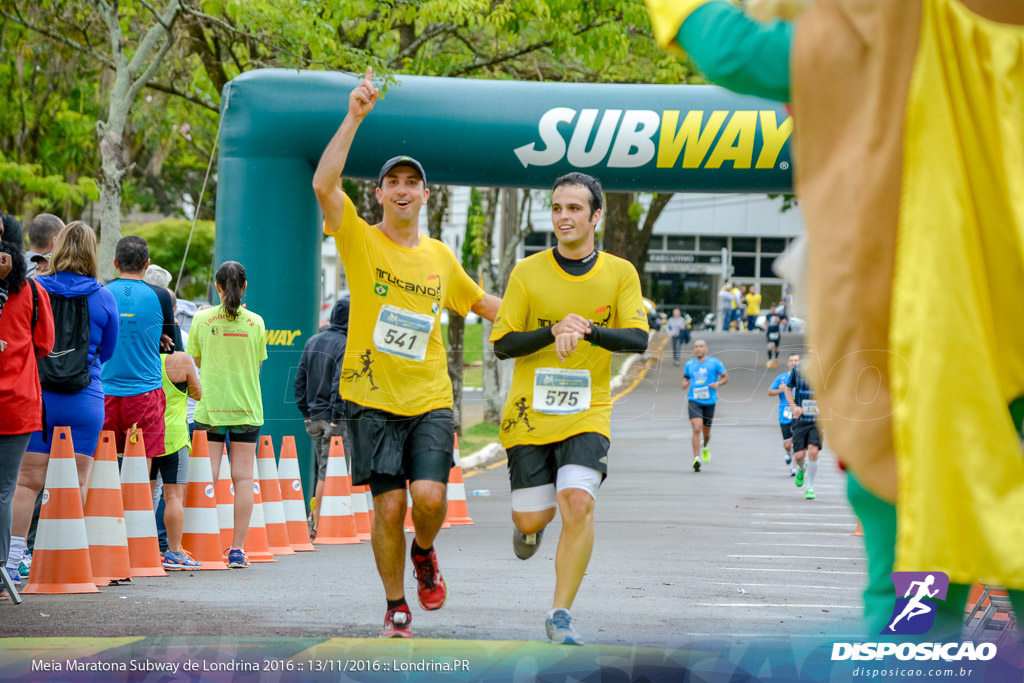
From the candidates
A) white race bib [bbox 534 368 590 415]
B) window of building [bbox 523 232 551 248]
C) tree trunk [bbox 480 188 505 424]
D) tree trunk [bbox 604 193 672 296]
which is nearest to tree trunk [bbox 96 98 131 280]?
white race bib [bbox 534 368 590 415]

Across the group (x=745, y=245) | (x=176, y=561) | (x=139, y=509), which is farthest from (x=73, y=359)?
(x=745, y=245)

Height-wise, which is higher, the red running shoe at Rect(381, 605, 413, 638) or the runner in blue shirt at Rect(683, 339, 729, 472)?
the runner in blue shirt at Rect(683, 339, 729, 472)

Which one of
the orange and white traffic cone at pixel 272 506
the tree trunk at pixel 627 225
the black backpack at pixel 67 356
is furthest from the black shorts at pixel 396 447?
the tree trunk at pixel 627 225

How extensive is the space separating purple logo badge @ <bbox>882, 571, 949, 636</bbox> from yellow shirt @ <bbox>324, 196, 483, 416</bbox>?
3.43 m

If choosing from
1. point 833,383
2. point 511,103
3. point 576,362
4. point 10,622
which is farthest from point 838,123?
point 511,103

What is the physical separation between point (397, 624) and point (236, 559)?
3.22m

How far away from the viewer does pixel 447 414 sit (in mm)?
5605

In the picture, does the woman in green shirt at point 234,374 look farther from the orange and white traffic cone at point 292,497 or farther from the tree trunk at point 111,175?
the tree trunk at point 111,175

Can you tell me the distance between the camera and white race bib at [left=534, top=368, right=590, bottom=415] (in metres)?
5.52

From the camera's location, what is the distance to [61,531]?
22.4 ft

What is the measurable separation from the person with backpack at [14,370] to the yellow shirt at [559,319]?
2.31m

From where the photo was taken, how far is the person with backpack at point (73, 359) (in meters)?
6.71

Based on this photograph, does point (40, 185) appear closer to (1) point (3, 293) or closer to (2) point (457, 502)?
(2) point (457, 502)

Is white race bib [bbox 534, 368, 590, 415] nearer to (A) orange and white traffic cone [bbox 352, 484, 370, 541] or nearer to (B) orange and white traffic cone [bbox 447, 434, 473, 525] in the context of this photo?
(A) orange and white traffic cone [bbox 352, 484, 370, 541]
